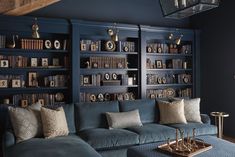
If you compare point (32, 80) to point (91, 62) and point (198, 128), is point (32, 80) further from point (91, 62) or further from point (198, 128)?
point (198, 128)

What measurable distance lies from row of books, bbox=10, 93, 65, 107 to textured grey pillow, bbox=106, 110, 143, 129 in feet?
4.04

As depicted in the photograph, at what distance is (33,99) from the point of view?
4980 mm

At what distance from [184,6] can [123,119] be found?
92.4 inches

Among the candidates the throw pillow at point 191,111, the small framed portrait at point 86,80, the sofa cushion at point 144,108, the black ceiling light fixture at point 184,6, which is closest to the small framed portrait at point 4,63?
the small framed portrait at point 86,80

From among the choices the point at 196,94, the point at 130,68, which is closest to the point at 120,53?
the point at 130,68

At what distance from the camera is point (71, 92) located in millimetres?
5098

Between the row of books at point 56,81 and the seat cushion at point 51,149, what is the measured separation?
1.59 metres

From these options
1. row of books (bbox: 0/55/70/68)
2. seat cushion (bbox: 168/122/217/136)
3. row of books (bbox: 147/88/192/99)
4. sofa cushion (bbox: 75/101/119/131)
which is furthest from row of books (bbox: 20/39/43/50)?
seat cushion (bbox: 168/122/217/136)

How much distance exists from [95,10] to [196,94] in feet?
9.73

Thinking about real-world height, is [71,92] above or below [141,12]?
below

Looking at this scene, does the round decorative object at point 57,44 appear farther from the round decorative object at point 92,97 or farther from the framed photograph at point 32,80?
the round decorative object at point 92,97

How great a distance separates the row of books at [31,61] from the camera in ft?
15.6

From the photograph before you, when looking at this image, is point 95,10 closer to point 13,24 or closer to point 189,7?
point 13,24

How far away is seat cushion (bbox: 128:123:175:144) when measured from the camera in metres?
4.16
